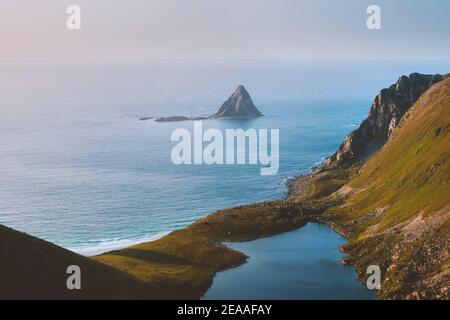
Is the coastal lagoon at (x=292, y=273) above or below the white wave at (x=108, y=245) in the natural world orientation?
above

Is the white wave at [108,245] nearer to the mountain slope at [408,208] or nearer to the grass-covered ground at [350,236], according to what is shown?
the grass-covered ground at [350,236]

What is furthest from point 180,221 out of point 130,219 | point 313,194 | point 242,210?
point 313,194

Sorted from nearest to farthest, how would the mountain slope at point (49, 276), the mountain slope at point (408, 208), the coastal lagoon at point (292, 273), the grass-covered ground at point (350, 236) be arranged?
the mountain slope at point (49, 276) < the grass-covered ground at point (350, 236) < the mountain slope at point (408, 208) < the coastal lagoon at point (292, 273)

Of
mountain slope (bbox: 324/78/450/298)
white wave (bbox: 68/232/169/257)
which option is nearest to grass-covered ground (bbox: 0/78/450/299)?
mountain slope (bbox: 324/78/450/298)

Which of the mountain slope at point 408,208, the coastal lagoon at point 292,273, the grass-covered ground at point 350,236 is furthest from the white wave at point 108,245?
the mountain slope at point 408,208

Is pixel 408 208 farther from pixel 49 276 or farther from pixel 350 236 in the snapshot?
pixel 49 276
